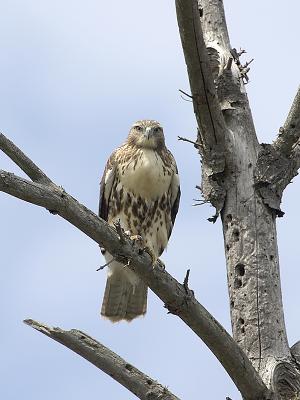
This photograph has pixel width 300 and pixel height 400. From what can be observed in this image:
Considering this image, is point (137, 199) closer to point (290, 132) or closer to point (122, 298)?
point (122, 298)

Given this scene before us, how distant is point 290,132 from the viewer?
22.6ft

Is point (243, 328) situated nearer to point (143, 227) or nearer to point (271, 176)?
point (271, 176)

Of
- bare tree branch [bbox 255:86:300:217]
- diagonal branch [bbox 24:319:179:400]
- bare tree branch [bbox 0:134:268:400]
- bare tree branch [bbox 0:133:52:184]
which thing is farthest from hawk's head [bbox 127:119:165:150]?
bare tree branch [bbox 0:133:52:184]

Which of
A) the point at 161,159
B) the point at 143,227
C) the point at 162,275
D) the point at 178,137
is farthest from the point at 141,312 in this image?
the point at 162,275

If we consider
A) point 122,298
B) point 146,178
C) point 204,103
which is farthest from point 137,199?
point 204,103

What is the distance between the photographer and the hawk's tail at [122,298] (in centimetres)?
846

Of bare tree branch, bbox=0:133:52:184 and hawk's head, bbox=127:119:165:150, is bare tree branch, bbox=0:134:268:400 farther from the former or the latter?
hawk's head, bbox=127:119:165:150

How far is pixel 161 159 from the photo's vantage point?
329 inches

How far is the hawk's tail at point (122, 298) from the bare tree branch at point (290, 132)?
7.39ft

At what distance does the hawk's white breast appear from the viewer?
809 cm

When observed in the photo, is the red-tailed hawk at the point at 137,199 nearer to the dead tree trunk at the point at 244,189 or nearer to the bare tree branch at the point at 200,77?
the dead tree trunk at the point at 244,189

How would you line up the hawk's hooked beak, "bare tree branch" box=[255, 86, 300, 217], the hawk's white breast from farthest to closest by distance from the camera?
1. the hawk's hooked beak
2. the hawk's white breast
3. "bare tree branch" box=[255, 86, 300, 217]

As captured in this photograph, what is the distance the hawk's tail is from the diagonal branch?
2865 mm

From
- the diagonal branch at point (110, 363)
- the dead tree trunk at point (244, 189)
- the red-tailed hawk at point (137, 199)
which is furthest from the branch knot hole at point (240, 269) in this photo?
the red-tailed hawk at point (137, 199)
